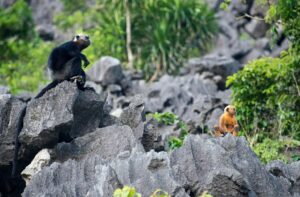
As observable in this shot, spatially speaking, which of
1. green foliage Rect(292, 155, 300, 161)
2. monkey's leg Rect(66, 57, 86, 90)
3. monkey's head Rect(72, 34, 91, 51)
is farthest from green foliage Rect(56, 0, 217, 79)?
monkey's leg Rect(66, 57, 86, 90)

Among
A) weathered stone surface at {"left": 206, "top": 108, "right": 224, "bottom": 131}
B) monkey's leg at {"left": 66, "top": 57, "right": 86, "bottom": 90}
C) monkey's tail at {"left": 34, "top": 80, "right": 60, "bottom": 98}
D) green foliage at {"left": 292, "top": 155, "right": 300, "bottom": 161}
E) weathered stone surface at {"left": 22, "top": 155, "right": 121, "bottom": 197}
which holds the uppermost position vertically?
monkey's leg at {"left": 66, "top": 57, "right": 86, "bottom": 90}

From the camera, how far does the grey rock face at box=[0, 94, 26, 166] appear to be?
1386 centimetres

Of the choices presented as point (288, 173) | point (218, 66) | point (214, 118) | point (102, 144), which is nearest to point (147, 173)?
point (102, 144)

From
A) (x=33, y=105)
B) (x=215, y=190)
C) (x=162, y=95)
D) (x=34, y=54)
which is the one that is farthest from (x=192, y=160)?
(x=34, y=54)

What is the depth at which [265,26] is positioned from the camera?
42.0 m

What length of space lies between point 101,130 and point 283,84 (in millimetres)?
6931

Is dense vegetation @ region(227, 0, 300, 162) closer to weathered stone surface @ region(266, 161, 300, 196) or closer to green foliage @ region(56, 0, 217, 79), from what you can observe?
weathered stone surface @ region(266, 161, 300, 196)

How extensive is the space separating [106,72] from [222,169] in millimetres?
18368

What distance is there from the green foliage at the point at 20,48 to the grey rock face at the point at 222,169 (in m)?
22.1

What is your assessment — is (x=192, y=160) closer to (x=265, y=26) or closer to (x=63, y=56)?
(x=63, y=56)

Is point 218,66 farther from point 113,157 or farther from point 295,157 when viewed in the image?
point 113,157

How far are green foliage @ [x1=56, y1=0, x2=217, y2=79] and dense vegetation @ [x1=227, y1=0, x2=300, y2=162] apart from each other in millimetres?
16948

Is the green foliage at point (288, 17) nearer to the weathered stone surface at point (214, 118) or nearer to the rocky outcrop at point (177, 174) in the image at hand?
the weathered stone surface at point (214, 118)

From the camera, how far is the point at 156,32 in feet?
122
